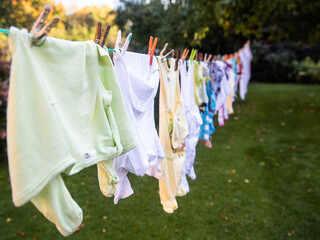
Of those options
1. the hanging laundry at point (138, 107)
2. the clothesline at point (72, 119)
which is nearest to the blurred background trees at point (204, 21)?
the hanging laundry at point (138, 107)

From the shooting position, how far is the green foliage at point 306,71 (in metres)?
10.3

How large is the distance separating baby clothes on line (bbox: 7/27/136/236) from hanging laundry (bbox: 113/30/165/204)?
0.43ft

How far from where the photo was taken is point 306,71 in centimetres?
1073

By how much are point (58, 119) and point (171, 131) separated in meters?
0.87

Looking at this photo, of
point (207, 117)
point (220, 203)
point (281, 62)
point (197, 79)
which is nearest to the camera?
point (197, 79)

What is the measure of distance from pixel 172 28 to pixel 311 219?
4.06 metres

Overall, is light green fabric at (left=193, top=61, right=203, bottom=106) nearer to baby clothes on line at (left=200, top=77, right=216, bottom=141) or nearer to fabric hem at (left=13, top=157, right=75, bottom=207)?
baby clothes on line at (left=200, top=77, right=216, bottom=141)

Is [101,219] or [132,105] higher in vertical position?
[132,105]

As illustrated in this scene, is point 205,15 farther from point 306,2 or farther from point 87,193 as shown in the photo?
point 87,193

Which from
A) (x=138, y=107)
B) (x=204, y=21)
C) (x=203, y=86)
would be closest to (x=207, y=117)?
(x=203, y=86)

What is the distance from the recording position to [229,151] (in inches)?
165

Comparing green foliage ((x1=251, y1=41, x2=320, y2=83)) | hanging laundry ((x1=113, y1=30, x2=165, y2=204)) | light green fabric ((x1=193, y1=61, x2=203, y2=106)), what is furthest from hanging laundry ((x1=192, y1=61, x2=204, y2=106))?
green foliage ((x1=251, y1=41, x2=320, y2=83))

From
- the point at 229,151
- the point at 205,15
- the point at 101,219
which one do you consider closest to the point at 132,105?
the point at 101,219

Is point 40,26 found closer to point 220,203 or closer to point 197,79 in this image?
point 197,79
